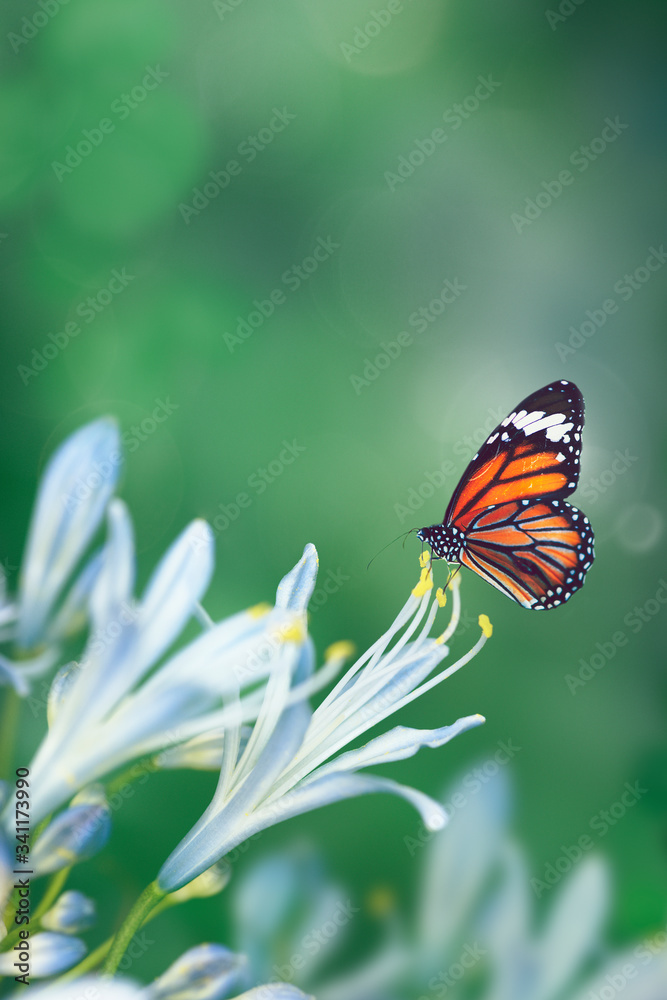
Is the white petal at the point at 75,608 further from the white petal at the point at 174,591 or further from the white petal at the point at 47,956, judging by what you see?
the white petal at the point at 47,956

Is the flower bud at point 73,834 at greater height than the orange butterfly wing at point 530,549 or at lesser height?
lesser

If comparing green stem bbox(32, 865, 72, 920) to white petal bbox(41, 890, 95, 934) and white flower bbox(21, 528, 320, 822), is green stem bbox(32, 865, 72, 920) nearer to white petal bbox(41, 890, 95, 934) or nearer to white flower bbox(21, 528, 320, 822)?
white petal bbox(41, 890, 95, 934)

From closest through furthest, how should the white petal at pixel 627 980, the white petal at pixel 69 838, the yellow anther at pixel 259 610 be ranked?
the white petal at pixel 69 838 → the yellow anther at pixel 259 610 → the white petal at pixel 627 980

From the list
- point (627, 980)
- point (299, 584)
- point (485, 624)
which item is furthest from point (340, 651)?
point (627, 980)

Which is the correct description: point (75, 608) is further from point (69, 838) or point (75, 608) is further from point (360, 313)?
point (360, 313)

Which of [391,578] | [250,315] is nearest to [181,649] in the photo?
[391,578]

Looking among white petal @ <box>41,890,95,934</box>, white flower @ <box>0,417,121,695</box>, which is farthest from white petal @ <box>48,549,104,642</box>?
white petal @ <box>41,890,95,934</box>

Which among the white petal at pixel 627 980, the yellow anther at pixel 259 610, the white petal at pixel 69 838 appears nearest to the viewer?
the white petal at pixel 69 838

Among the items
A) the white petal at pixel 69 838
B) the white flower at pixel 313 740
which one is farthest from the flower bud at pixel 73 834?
the white flower at pixel 313 740
